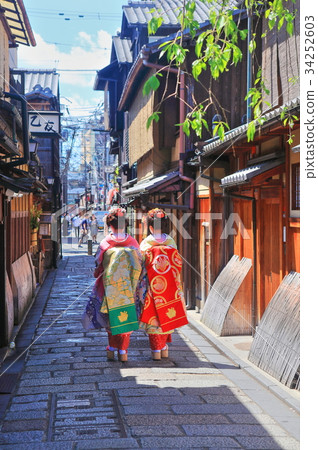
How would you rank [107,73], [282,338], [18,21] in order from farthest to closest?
[107,73], [18,21], [282,338]

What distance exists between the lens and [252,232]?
11.1m

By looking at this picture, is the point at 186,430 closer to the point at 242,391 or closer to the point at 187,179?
the point at 242,391

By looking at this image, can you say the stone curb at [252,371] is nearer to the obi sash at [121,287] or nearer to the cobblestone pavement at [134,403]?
the cobblestone pavement at [134,403]

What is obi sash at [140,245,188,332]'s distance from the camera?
9500mm

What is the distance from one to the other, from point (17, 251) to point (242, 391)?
29.4ft

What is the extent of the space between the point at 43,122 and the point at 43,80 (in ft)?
41.9

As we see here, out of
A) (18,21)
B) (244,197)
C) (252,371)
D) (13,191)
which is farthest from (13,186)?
(18,21)

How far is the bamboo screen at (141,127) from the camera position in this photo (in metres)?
17.1

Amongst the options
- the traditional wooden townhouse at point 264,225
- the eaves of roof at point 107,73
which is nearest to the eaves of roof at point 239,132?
the traditional wooden townhouse at point 264,225

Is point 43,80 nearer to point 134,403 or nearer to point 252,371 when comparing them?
point 252,371

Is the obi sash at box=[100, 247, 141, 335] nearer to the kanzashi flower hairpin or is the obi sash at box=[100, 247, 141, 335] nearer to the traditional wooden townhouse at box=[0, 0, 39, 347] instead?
the kanzashi flower hairpin

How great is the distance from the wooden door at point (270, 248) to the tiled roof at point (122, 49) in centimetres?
1863

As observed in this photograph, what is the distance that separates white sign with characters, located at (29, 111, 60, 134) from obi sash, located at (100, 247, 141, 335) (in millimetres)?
11360

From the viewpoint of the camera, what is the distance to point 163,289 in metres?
9.59
